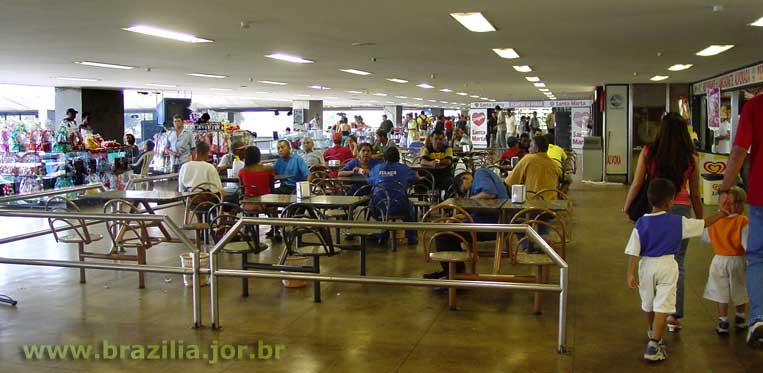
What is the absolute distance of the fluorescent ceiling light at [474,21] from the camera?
268 inches

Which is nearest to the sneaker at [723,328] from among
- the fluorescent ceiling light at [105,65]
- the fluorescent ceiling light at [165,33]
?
the fluorescent ceiling light at [165,33]

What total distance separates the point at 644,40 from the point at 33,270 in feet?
24.5

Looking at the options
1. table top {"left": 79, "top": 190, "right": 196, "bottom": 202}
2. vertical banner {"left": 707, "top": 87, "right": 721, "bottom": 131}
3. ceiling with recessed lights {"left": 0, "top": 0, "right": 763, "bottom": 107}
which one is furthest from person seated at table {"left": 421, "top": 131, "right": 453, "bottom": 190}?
vertical banner {"left": 707, "top": 87, "right": 721, "bottom": 131}

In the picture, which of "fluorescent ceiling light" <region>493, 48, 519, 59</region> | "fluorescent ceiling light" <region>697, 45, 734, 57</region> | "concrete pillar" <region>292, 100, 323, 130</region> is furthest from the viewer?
"concrete pillar" <region>292, 100, 323, 130</region>

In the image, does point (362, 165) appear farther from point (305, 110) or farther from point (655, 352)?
point (305, 110)

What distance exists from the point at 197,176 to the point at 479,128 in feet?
65.1

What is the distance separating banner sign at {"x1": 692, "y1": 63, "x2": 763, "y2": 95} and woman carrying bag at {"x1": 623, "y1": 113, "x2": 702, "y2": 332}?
26.3 feet

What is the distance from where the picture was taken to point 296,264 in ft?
22.8

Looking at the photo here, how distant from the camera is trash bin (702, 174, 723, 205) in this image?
1247 cm

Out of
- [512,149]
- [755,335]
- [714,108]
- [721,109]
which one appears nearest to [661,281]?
[755,335]

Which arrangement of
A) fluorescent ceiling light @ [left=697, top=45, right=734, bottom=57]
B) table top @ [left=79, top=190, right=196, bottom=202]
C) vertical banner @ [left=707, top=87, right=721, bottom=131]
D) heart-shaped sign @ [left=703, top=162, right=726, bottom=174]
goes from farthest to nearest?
vertical banner @ [left=707, top=87, right=721, bottom=131]
heart-shaped sign @ [left=703, top=162, right=726, bottom=174]
fluorescent ceiling light @ [left=697, top=45, right=734, bottom=57]
table top @ [left=79, top=190, right=196, bottom=202]

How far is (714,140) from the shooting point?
50.7 ft

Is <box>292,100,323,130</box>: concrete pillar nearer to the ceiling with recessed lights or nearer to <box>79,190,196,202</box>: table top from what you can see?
the ceiling with recessed lights

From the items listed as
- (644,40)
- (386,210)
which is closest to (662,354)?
(386,210)
